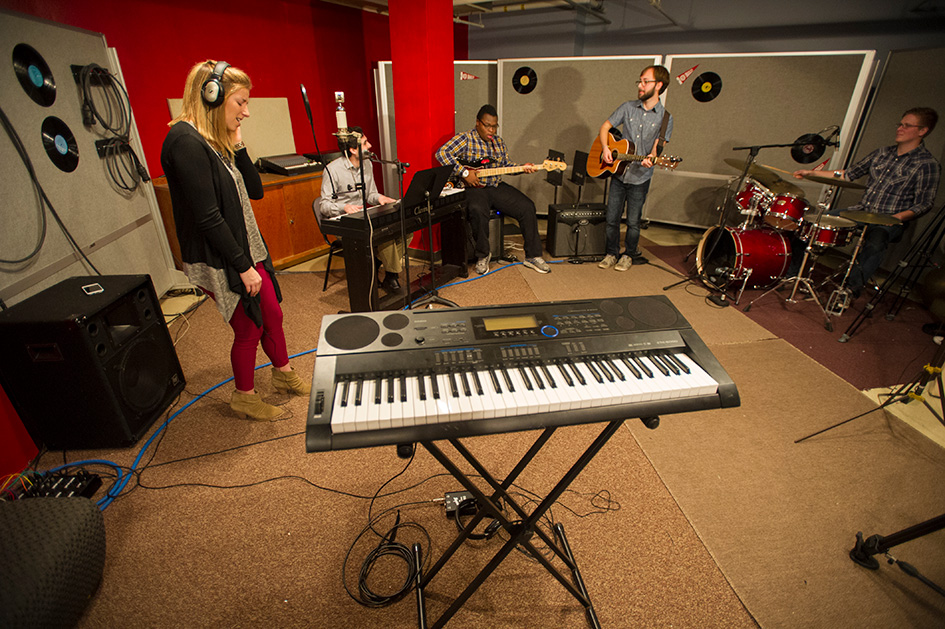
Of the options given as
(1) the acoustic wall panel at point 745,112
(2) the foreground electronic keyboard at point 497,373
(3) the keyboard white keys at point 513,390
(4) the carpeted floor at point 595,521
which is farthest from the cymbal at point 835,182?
(3) the keyboard white keys at point 513,390

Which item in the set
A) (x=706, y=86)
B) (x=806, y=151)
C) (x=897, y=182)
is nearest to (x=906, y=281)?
(x=897, y=182)

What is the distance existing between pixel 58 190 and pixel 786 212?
17.5 feet

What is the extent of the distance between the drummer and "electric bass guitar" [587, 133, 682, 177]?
112cm

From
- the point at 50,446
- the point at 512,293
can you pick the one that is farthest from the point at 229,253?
→ the point at 512,293

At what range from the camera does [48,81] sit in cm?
267

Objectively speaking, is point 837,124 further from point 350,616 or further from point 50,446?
point 50,446

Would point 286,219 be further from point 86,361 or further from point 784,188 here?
point 784,188

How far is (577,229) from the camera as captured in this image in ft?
15.8

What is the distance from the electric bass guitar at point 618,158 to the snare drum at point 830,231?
1216mm

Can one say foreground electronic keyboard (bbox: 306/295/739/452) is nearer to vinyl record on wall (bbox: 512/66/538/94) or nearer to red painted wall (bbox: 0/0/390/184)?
red painted wall (bbox: 0/0/390/184)

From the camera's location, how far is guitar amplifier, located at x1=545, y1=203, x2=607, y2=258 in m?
4.80

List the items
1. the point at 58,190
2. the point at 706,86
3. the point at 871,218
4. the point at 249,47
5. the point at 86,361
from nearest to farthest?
the point at 86,361 < the point at 58,190 < the point at 871,218 < the point at 249,47 < the point at 706,86

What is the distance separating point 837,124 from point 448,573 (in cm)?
581

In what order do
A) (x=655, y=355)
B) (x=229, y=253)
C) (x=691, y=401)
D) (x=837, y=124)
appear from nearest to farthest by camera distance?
(x=691, y=401), (x=655, y=355), (x=229, y=253), (x=837, y=124)
